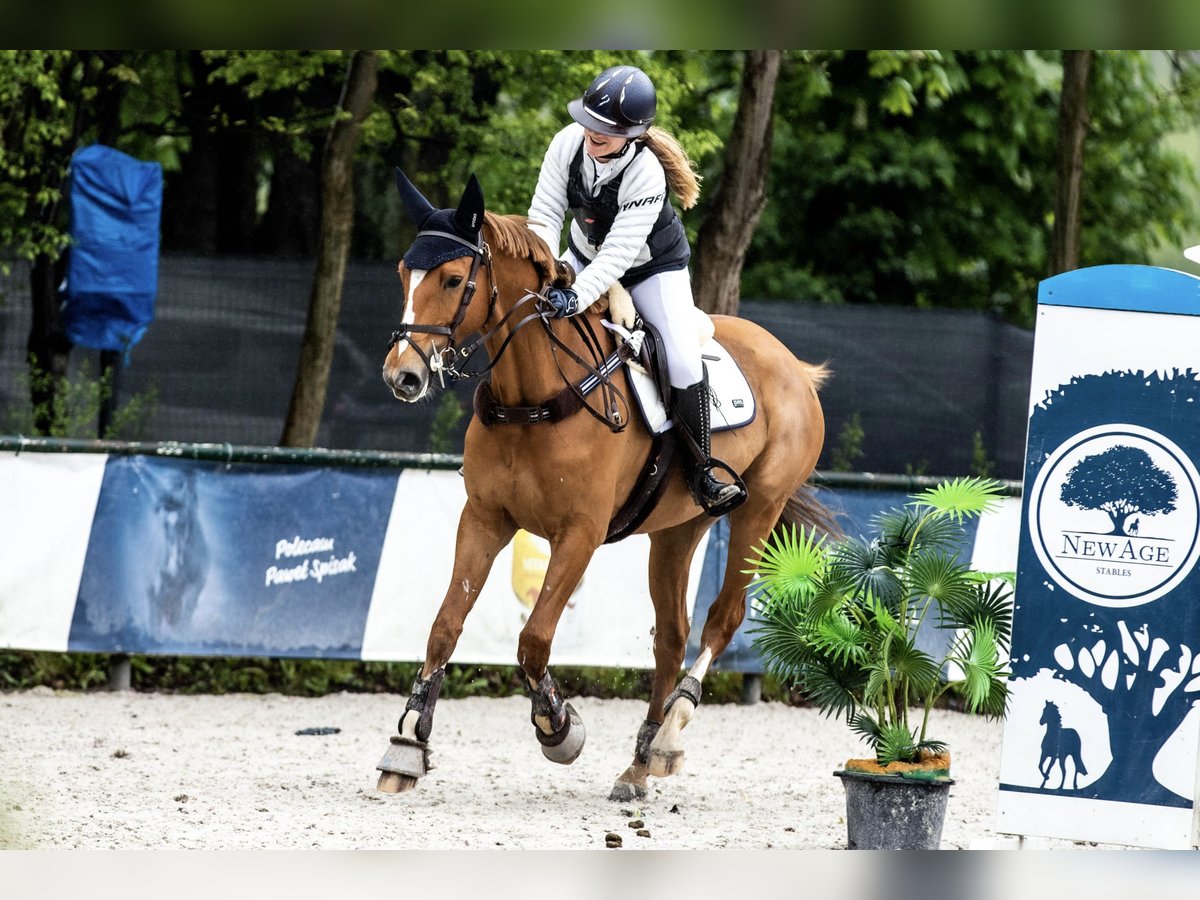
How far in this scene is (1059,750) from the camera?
5852mm

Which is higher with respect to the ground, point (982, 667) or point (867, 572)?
point (867, 572)

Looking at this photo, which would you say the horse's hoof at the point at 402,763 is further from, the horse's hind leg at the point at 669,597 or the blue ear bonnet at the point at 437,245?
the blue ear bonnet at the point at 437,245

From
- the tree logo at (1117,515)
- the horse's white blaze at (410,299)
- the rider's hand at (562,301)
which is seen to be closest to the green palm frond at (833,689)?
the tree logo at (1117,515)

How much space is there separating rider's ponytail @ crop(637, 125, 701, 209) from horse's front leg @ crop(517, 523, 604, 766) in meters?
Answer: 1.57

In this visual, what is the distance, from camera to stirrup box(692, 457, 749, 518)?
7.01 meters

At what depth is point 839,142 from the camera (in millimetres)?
17125

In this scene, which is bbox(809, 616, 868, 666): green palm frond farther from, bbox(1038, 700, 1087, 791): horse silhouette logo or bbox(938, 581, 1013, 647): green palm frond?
bbox(1038, 700, 1087, 791): horse silhouette logo

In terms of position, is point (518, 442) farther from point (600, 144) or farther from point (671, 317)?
point (600, 144)

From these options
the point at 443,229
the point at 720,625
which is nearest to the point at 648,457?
the point at 720,625

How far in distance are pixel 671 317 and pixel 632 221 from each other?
2.12ft

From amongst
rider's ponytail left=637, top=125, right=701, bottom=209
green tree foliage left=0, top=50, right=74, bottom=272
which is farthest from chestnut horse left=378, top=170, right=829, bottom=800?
green tree foliage left=0, top=50, right=74, bottom=272

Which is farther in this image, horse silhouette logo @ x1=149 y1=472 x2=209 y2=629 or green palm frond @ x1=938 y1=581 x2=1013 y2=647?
horse silhouette logo @ x1=149 y1=472 x2=209 y2=629
